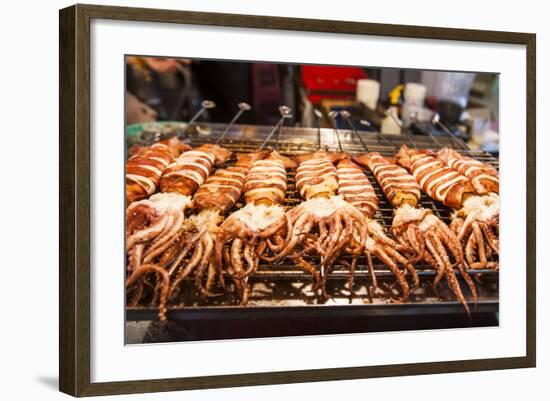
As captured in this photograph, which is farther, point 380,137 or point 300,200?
point 380,137

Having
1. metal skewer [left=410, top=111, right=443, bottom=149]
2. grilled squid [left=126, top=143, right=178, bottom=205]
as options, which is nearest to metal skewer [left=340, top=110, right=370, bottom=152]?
metal skewer [left=410, top=111, right=443, bottom=149]

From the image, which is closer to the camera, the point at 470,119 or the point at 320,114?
the point at 320,114

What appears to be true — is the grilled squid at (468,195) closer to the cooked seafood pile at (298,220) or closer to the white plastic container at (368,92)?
the cooked seafood pile at (298,220)

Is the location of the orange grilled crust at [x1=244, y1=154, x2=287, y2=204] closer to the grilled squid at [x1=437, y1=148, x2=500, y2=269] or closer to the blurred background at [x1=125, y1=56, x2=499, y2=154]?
the blurred background at [x1=125, y1=56, x2=499, y2=154]

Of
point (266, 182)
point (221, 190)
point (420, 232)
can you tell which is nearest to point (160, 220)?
point (221, 190)

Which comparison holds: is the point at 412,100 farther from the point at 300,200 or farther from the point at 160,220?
the point at 160,220

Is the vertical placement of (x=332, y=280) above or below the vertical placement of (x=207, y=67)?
below

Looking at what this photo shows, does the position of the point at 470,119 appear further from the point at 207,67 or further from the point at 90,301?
the point at 90,301

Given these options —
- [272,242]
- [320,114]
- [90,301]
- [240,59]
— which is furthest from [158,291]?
[320,114]
